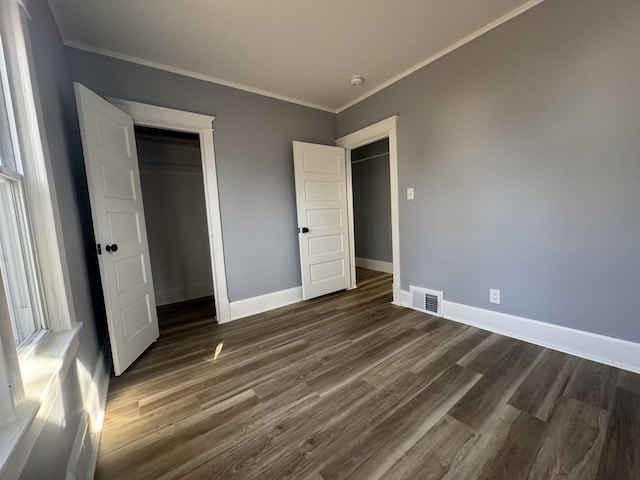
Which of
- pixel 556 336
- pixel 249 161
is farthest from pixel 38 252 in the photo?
pixel 556 336

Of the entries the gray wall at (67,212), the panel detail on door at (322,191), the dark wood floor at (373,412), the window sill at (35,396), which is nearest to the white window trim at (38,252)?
the window sill at (35,396)

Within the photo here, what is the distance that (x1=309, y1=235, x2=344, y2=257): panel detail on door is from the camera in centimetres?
327

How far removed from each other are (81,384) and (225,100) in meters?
2.62

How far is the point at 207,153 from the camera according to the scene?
2611 mm

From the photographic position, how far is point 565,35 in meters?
1.72

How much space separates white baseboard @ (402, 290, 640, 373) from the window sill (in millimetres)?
Result: 2759

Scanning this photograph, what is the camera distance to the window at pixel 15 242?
0.97m

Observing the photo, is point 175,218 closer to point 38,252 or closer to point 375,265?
point 38,252

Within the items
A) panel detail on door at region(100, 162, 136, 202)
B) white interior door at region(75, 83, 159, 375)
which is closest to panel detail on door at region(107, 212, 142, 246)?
white interior door at region(75, 83, 159, 375)

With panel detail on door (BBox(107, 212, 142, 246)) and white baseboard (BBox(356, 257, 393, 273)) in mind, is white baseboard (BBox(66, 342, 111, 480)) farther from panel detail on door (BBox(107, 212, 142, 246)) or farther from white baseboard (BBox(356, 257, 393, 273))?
white baseboard (BBox(356, 257, 393, 273))

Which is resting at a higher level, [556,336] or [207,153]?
[207,153]

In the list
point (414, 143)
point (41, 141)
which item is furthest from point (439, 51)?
point (41, 141)

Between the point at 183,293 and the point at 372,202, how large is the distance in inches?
137

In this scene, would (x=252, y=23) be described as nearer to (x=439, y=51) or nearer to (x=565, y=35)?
(x=439, y=51)
